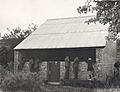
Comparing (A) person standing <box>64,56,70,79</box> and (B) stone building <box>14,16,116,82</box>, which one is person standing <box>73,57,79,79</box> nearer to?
(B) stone building <box>14,16,116,82</box>

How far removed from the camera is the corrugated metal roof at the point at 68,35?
27.9 metres

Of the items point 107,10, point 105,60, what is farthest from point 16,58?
point 107,10

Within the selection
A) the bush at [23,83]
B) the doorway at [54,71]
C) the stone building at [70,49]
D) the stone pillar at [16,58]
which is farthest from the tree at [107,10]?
the stone pillar at [16,58]

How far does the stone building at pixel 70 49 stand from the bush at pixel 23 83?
8.79 m

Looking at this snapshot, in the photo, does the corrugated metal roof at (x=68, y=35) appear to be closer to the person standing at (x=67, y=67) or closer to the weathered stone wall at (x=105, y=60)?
the weathered stone wall at (x=105, y=60)

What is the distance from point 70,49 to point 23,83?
35.0 feet

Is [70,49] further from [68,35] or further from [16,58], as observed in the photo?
[16,58]

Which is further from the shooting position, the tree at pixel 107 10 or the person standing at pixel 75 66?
the person standing at pixel 75 66

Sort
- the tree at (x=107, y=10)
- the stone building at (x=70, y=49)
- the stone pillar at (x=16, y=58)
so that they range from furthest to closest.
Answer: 1. the stone pillar at (x=16, y=58)
2. the stone building at (x=70, y=49)
3. the tree at (x=107, y=10)

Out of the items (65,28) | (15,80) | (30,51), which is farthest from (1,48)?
(15,80)

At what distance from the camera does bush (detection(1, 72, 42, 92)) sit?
725 inches

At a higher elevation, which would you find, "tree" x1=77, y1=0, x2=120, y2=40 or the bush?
"tree" x1=77, y1=0, x2=120, y2=40

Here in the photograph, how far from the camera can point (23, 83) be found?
18.5 m

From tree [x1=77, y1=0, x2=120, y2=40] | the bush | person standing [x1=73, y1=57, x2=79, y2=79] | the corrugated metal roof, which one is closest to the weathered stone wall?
the corrugated metal roof
